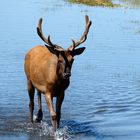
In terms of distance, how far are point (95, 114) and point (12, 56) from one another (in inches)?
291

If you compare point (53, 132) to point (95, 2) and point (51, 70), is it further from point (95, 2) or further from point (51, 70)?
point (95, 2)

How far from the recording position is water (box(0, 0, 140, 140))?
39.5 feet

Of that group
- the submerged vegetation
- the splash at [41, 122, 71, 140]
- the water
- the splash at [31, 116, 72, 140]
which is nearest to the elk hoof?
the water

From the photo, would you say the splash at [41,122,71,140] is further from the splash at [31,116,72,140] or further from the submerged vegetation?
the submerged vegetation

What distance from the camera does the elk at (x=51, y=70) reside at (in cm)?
1083

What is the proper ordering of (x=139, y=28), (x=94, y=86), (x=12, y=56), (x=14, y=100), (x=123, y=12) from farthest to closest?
(x=123, y=12) → (x=139, y=28) → (x=12, y=56) → (x=94, y=86) → (x=14, y=100)

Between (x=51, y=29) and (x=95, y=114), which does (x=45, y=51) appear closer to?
(x=95, y=114)

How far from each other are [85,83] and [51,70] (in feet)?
17.6

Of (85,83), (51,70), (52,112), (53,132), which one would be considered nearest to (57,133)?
(53,132)

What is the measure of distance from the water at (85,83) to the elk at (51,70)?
1.99 feet

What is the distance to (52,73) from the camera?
11.4 m

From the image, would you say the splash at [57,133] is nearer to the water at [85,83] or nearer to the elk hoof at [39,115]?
the water at [85,83]

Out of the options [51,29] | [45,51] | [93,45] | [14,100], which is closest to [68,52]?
[45,51]

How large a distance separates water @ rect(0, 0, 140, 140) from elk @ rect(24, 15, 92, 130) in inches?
23.9
